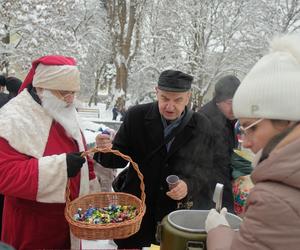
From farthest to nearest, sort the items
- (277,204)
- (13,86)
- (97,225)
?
(13,86), (97,225), (277,204)

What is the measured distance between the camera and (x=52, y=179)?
1797mm

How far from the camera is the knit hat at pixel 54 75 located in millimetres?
1979

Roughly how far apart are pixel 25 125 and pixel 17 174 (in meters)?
0.29

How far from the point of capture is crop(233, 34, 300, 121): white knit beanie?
109 centimetres

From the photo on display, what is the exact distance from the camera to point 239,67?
16.1m

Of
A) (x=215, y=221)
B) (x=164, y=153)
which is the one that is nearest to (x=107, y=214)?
(x=164, y=153)

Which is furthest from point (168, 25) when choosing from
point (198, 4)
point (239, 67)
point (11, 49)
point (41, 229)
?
point (41, 229)

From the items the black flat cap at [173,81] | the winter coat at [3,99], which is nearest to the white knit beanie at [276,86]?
the black flat cap at [173,81]

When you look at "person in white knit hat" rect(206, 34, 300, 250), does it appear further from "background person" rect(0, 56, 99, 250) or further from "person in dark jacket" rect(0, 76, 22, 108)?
"person in dark jacket" rect(0, 76, 22, 108)

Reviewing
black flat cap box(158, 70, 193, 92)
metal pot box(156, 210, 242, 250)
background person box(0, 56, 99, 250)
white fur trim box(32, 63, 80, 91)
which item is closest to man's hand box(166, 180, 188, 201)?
metal pot box(156, 210, 242, 250)

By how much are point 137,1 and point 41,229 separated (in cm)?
1415

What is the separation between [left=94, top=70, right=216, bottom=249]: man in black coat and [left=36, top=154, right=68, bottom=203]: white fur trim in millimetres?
546

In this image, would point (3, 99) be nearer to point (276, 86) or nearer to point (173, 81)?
point (173, 81)

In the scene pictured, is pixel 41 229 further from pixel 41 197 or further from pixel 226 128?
pixel 226 128
